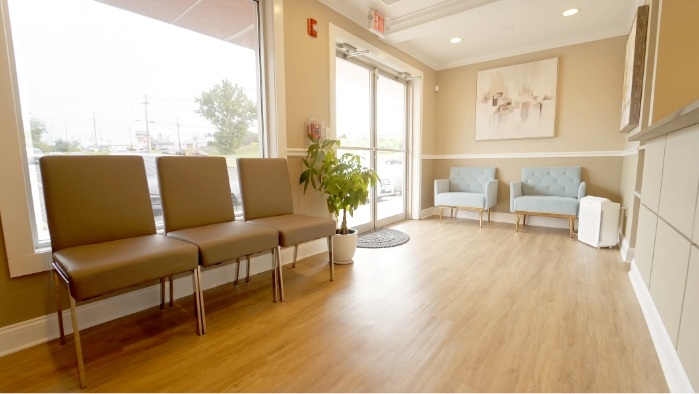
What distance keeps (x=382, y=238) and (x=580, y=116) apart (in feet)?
10.1

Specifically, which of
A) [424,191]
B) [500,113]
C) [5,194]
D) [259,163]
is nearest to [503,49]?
[500,113]

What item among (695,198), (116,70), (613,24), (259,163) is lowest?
(695,198)

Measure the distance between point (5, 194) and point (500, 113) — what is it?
5093 mm

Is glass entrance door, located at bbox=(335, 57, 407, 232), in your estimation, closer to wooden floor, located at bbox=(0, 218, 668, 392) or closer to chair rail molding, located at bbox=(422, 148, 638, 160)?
chair rail molding, located at bbox=(422, 148, 638, 160)

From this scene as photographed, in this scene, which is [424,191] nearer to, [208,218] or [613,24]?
[613,24]

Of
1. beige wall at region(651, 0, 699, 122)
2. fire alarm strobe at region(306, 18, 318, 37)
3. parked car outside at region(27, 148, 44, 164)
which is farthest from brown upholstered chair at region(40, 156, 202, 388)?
beige wall at region(651, 0, 699, 122)

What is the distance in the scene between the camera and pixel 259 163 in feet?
7.93

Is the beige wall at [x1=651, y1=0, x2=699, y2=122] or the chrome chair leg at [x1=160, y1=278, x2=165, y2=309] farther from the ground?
the beige wall at [x1=651, y1=0, x2=699, y2=122]

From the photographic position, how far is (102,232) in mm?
1658

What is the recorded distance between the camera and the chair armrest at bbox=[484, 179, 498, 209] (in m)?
4.23

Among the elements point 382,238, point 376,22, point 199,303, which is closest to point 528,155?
point 382,238

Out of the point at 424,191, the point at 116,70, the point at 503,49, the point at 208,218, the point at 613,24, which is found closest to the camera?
the point at 116,70

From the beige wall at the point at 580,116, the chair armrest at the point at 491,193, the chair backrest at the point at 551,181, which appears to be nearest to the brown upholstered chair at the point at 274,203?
the chair armrest at the point at 491,193

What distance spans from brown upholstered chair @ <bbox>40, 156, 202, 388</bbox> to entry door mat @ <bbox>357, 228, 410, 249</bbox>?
2.10m
